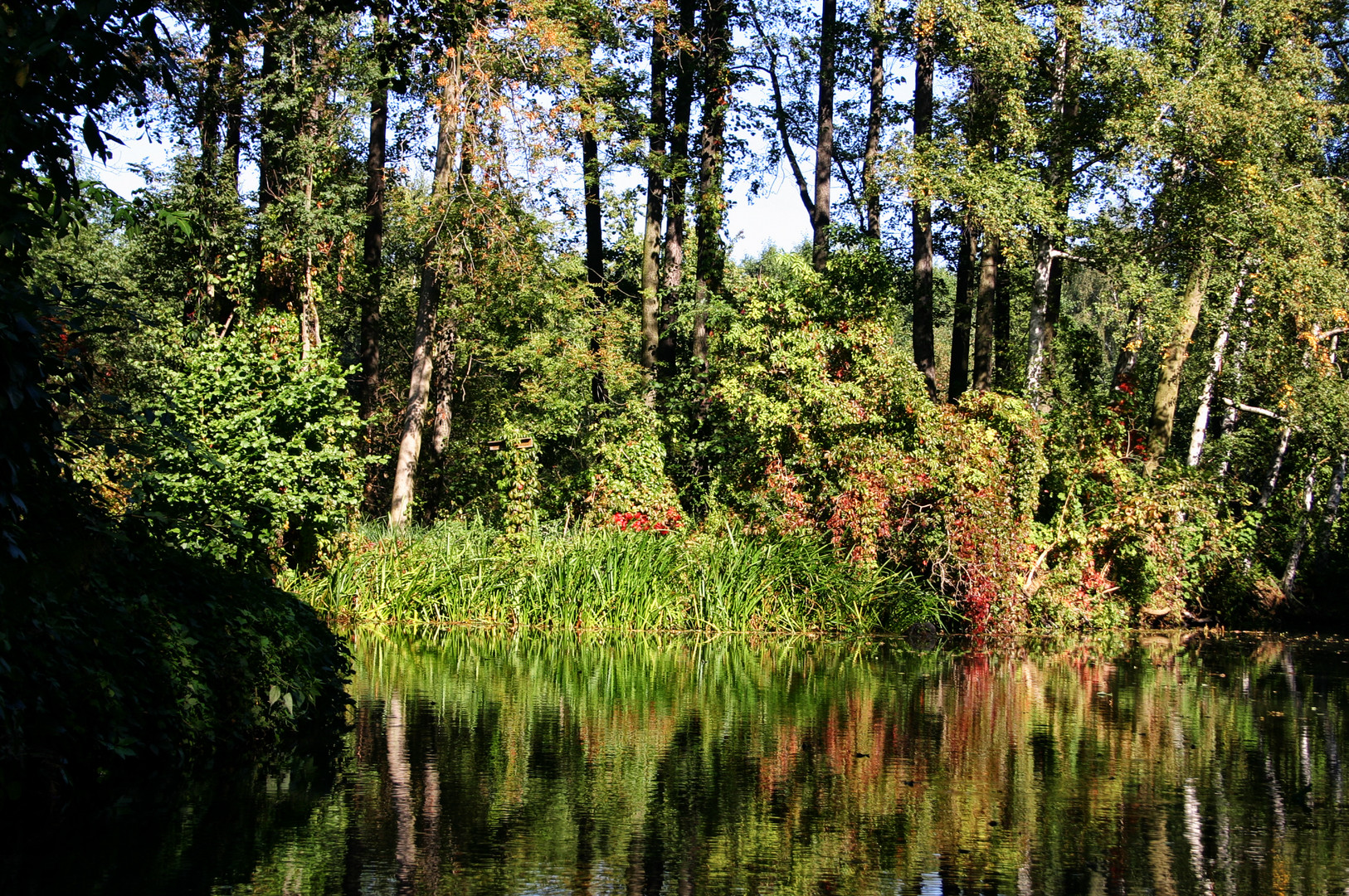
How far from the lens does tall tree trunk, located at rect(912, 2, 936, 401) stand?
24.3 metres

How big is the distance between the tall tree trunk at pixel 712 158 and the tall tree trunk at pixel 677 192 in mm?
402

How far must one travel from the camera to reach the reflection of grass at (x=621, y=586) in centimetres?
1700

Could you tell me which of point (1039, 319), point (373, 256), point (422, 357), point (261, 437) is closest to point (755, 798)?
point (261, 437)

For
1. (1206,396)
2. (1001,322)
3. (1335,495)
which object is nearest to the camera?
(1335,495)

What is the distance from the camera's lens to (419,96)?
2553cm

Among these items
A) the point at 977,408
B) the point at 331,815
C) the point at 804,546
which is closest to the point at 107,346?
the point at 804,546

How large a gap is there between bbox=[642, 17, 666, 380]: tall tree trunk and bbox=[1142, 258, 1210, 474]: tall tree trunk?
10.2 m

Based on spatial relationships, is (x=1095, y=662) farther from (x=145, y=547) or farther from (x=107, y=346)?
(x=107, y=346)

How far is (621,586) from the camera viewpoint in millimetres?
17234

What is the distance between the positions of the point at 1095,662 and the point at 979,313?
1181 cm

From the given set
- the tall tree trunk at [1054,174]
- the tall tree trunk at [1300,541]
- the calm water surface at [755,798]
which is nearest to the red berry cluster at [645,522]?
the tall tree trunk at [1054,174]

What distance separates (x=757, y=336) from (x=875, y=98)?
35.1ft

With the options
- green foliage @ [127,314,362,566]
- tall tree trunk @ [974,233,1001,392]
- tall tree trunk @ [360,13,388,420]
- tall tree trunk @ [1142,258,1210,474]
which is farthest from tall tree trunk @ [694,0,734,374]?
green foliage @ [127,314,362,566]

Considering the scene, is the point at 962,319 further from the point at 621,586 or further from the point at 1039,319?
the point at 621,586
